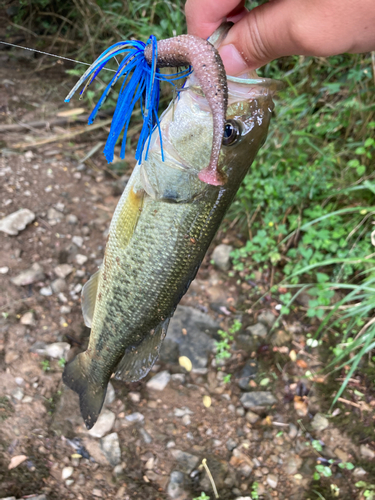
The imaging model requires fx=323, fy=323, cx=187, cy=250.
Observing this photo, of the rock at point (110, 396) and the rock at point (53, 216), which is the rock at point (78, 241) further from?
the rock at point (110, 396)

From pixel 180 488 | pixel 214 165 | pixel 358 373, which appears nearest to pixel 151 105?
pixel 214 165

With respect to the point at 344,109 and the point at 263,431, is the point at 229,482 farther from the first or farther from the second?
the point at 344,109

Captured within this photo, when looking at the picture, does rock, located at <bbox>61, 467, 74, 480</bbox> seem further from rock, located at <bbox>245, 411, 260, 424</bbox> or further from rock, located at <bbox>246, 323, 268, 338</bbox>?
rock, located at <bbox>246, 323, 268, 338</bbox>

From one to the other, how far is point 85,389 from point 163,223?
124cm

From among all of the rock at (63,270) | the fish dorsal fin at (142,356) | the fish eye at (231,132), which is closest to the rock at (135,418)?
the fish dorsal fin at (142,356)

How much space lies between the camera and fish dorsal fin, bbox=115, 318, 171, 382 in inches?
75.4

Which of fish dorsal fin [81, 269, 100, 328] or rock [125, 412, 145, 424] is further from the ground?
fish dorsal fin [81, 269, 100, 328]

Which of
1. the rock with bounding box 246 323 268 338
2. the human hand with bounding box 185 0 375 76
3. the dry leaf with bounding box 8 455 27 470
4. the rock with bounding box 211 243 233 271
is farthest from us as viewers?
the rock with bounding box 211 243 233 271

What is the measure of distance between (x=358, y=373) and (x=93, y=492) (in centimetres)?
228

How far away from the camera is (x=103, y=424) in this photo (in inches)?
93.5

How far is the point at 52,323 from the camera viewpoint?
2635 mm

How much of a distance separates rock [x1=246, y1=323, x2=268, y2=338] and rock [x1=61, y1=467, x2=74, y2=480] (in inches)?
68.4

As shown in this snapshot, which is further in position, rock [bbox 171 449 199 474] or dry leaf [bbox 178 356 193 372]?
dry leaf [bbox 178 356 193 372]

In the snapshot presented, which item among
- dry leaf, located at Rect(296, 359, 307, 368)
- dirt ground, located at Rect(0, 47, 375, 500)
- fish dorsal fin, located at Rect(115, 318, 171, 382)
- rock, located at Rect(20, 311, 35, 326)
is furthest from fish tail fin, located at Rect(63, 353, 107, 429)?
dry leaf, located at Rect(296, 359, 307, 368)
